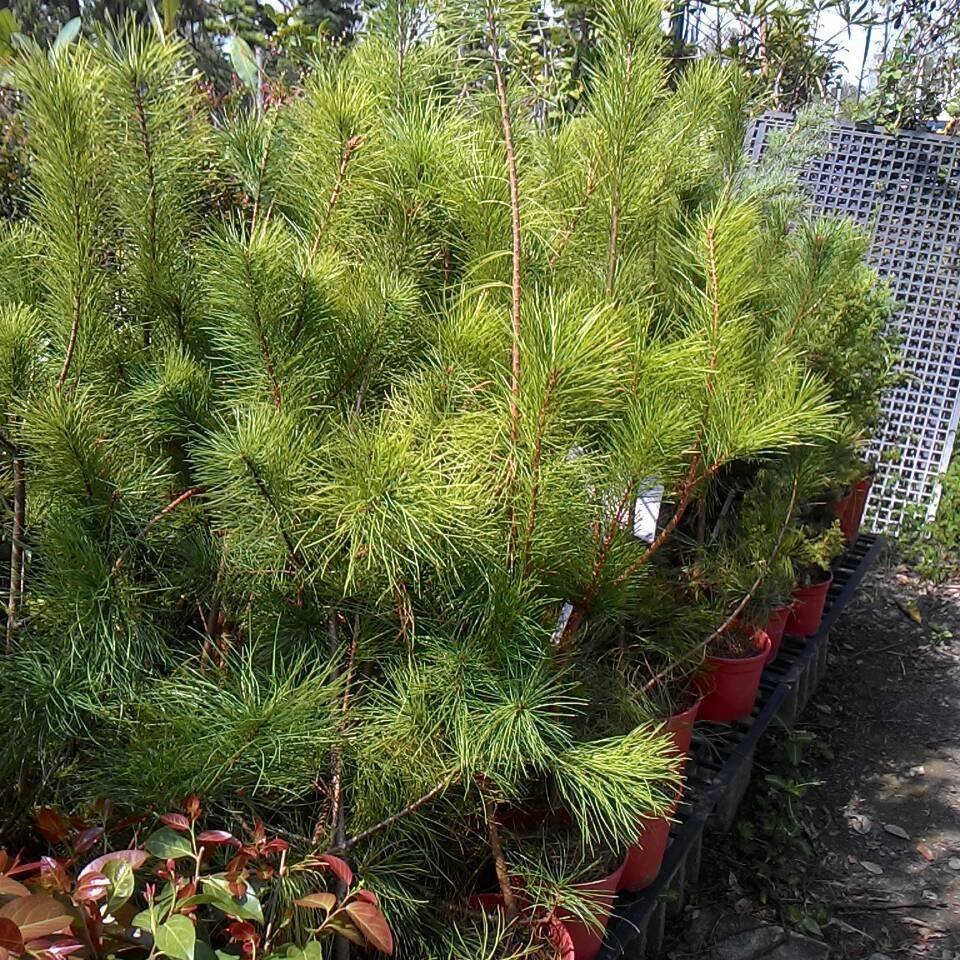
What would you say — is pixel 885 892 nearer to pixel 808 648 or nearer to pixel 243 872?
pixel 808 648

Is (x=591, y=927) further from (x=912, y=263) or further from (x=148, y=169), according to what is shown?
(x=912, y=263)

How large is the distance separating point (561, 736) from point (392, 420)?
0.38 metres

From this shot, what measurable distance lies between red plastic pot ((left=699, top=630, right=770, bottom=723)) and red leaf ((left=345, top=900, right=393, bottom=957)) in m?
1.36

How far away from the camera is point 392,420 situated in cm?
100

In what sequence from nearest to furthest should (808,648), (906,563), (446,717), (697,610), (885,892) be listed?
(446,717) → (697,610) → (885,892) → (808,648) → (906,563)

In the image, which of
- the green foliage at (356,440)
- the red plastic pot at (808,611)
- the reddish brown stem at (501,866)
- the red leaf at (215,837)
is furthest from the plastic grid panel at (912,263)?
the red leaf at (215,837)

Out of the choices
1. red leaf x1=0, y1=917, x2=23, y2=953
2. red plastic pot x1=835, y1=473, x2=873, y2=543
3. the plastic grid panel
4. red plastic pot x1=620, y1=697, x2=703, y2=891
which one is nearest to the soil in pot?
red plastic pot x1=620, y1=697, x2=703, y2=891

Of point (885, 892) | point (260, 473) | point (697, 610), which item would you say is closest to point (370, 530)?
point (260, 473)

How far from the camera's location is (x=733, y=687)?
2.17 m

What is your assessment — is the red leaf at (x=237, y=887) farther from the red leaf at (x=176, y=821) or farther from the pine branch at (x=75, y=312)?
the pine branch at (x=75, y=312)

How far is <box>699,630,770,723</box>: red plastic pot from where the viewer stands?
2.14 m

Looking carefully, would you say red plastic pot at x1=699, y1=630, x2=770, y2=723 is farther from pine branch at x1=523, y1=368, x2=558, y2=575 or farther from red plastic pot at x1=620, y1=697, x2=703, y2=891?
pine branch at x1=523, y1=368, x2=558, y2=575

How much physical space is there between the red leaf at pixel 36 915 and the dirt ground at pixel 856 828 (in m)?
1.55

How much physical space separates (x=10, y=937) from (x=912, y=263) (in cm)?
460
